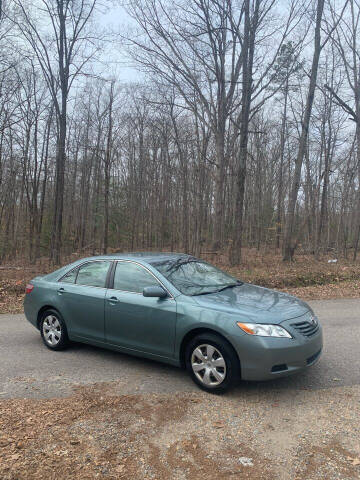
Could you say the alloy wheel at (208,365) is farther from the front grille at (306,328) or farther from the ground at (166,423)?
the front grille at (306,328)

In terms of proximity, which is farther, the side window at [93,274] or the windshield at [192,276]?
the side window at [93,274]

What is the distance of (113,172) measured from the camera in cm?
3114

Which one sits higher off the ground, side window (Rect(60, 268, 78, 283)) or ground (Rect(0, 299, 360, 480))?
side window (Rect(60, 268, 78, 283))

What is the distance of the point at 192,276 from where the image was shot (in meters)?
5.11

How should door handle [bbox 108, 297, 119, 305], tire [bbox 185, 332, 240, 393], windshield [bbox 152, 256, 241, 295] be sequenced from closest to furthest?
tire [bbox 185, 332, 240, 393], windshield [bbox 152, 256, 241, 295], door handle [bbox 108, 297, 119, 305]

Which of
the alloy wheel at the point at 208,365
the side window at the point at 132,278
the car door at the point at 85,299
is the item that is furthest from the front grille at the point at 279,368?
the car door at the point at 85,299

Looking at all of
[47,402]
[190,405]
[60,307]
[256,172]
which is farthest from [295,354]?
[256,172]

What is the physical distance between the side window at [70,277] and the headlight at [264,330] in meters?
3.00

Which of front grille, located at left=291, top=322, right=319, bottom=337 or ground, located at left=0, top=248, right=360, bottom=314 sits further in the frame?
ground, located at left=0, top=248, right=360, bottom=314

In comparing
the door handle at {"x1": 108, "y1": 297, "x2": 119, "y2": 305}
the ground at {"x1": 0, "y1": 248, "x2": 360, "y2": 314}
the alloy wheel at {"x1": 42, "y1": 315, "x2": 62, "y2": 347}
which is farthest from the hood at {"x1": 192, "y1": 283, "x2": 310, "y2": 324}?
the ground at {"x1": 0, "y1": 248, "x2": 360, "y2": 314}

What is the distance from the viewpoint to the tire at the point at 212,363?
399cm

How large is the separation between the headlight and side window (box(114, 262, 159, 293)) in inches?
54.8

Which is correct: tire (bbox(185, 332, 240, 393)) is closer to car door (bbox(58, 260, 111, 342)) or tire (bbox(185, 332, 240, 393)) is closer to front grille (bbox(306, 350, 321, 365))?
front grille (bbox(306, 350, 321, 365))

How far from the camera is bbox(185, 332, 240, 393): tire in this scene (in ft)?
13.1
